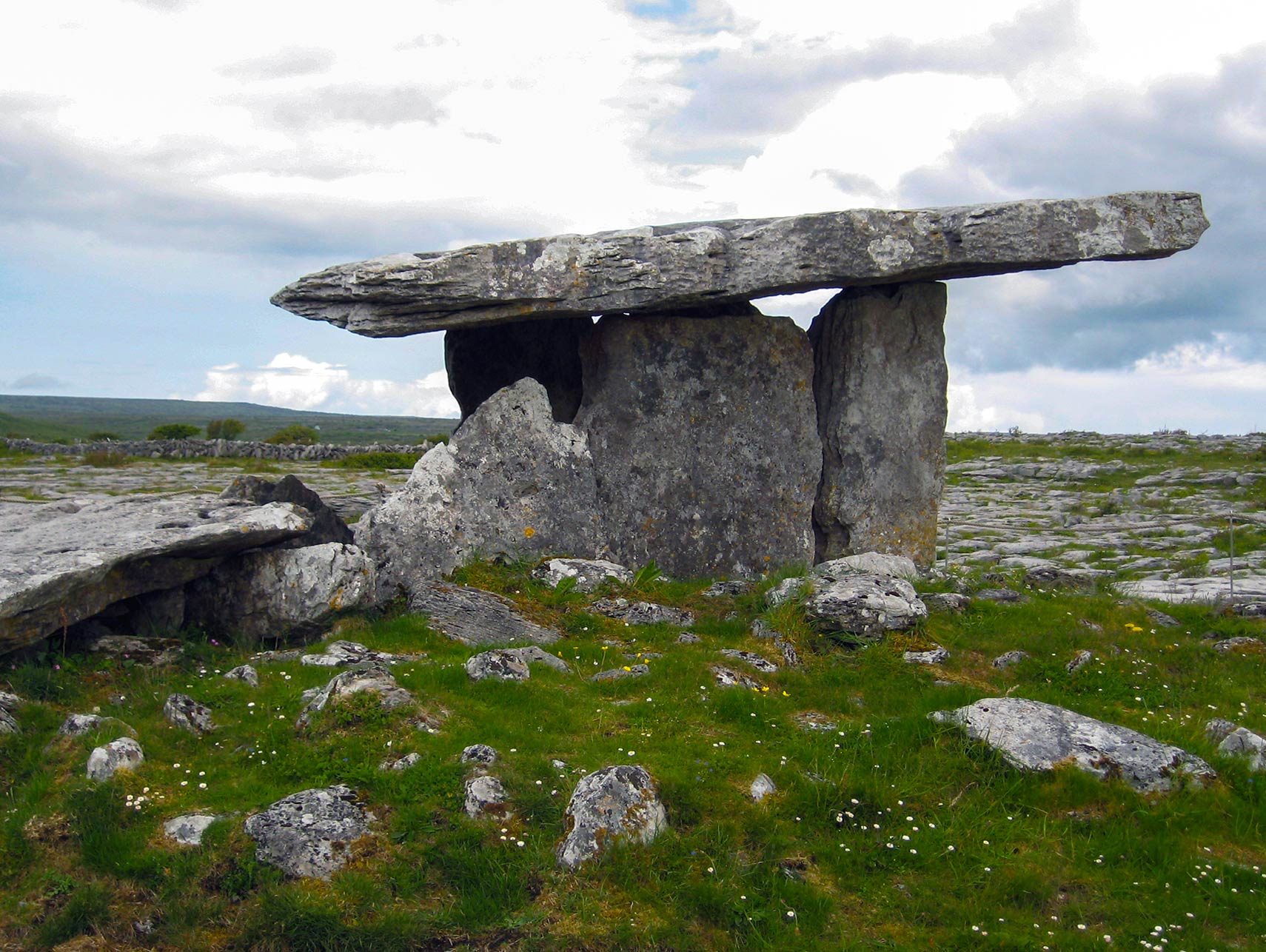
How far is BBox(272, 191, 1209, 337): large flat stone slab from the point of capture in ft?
36.0

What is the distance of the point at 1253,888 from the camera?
5.58 metres

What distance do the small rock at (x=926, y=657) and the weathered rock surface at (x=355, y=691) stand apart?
13.5 feet

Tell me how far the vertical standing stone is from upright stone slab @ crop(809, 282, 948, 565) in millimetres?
3360

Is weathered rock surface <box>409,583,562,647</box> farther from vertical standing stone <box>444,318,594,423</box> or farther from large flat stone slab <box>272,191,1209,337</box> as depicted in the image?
vertical standing stone <box>444,318,594,423</box>

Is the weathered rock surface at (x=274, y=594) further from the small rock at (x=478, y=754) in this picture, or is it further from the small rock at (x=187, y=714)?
the small rock at (x=478, y=754)

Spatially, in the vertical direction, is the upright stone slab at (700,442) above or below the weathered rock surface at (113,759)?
→ above

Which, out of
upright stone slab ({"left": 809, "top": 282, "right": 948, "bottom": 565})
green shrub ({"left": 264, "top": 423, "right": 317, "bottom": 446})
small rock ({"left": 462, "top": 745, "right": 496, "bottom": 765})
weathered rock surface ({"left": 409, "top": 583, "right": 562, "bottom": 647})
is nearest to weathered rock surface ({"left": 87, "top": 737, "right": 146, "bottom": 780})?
small rock ({"left": 462, "top": 745, "right": 496, "bottom": 765})

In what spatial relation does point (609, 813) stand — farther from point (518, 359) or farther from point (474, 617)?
point (518, 359)

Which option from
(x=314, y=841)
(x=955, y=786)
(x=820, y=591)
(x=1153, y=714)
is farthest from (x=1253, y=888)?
(x=314, y=841)

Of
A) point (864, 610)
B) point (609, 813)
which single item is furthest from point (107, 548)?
point (864, 610)

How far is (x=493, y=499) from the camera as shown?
452 inches

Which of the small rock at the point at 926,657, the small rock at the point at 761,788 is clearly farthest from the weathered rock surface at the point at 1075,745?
the small rock at the point at 926,657

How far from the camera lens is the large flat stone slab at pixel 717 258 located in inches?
432

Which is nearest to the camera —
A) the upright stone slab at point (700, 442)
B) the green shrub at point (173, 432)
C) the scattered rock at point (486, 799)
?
the scattered rock at point (486, 799)
